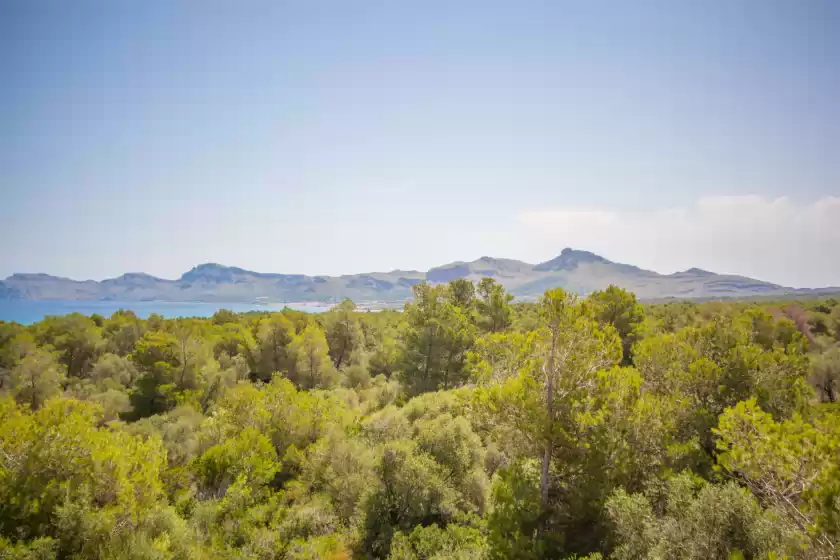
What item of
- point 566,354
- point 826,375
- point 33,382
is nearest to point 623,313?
point 566,354

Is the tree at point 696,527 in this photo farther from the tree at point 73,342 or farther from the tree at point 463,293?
the tree at point 73,342

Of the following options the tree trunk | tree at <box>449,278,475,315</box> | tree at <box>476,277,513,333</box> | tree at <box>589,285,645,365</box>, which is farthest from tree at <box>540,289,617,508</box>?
tree at <box>449,278,475,315</box>

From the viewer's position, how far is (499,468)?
16.9 m

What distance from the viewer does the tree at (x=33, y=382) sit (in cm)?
2905

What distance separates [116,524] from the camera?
12.8 m

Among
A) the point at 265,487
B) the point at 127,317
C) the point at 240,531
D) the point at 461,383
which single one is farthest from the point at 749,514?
the point at 127,317

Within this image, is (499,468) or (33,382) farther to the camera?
(33,382)

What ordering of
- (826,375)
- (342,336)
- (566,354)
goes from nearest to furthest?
1. (566,354)
2. (826,375)
3. (342,336)

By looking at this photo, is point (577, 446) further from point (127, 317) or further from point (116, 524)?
point (127, 317)

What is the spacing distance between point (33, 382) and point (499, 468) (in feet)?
119

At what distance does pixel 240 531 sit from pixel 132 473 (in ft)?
16.0

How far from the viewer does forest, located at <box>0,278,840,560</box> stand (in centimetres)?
1052

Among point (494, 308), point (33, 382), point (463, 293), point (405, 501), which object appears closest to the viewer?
point (405, 501)

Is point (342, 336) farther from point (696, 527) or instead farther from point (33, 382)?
point (696, 527)
